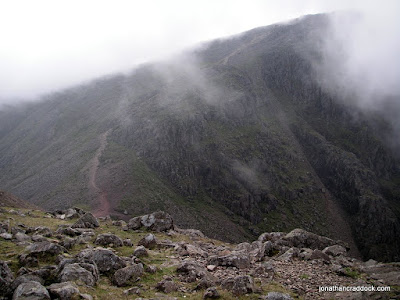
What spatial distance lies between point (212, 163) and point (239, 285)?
126 meters

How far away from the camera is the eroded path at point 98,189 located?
337ft

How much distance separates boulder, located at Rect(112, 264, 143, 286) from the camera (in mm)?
16828

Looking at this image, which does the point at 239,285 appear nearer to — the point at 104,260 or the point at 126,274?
the point at 126,274

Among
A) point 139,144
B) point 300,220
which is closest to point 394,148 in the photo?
point 300,220

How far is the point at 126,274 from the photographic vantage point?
56.9 feet

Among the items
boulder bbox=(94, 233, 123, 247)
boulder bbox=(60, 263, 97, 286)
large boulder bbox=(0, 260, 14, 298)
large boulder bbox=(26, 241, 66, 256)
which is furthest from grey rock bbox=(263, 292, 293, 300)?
boulder bbox=(94, 233, 123, 247)

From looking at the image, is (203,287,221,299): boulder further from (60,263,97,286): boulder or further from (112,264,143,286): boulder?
(60,263,97,286): boulder

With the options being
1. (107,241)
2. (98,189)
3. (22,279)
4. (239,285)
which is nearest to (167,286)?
(239,285)

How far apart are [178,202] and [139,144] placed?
4067 cm

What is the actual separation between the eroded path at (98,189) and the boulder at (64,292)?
3630 inches

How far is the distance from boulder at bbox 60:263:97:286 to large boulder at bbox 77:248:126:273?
2.30 metres

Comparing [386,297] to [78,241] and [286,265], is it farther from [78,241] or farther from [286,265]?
[78,241]

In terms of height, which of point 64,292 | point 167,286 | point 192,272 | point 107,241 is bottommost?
point 167,286

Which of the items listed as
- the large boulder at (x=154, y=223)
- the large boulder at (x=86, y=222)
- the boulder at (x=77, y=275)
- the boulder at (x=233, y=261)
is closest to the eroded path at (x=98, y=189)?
the large boulder at (x=154, y=223)
